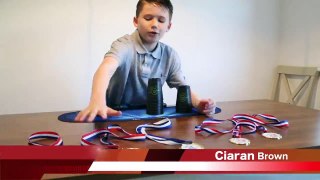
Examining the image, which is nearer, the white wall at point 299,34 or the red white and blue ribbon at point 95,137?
the red white and blue ribbon at point 95,137

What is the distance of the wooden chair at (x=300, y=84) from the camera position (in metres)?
2.64

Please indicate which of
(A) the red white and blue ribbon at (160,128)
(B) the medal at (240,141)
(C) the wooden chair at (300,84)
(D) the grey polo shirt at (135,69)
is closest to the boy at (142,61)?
(D) the grey polo shirt at (135,69)

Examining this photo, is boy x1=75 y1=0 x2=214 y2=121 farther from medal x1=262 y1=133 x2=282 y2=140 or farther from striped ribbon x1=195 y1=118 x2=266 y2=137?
medal x1=262 y1=133 x2=282 y2=140

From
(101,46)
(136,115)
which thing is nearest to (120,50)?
(136,115)

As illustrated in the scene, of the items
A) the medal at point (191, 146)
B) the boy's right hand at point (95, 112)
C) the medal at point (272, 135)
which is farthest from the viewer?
the boy's right hand at point (95, 112)

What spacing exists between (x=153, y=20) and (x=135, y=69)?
26 cm

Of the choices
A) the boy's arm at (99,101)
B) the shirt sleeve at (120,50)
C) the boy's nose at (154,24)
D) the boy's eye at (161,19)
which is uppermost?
the boy's eye at (161,19)

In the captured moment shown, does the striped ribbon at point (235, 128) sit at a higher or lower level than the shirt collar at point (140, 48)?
lower

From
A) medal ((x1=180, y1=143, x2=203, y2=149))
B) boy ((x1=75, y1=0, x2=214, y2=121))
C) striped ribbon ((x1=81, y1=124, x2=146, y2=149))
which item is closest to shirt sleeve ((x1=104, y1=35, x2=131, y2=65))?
boy ((x1=75, y1=0, x2=214, y2=121))

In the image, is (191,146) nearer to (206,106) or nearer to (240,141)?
(240,141)

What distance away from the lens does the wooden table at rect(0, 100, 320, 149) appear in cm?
74

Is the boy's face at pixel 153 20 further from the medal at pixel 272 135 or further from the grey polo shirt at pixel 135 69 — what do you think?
the medal at pixel 272 135

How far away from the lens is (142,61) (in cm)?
136

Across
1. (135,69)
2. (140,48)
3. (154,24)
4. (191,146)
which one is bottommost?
(191,146)
